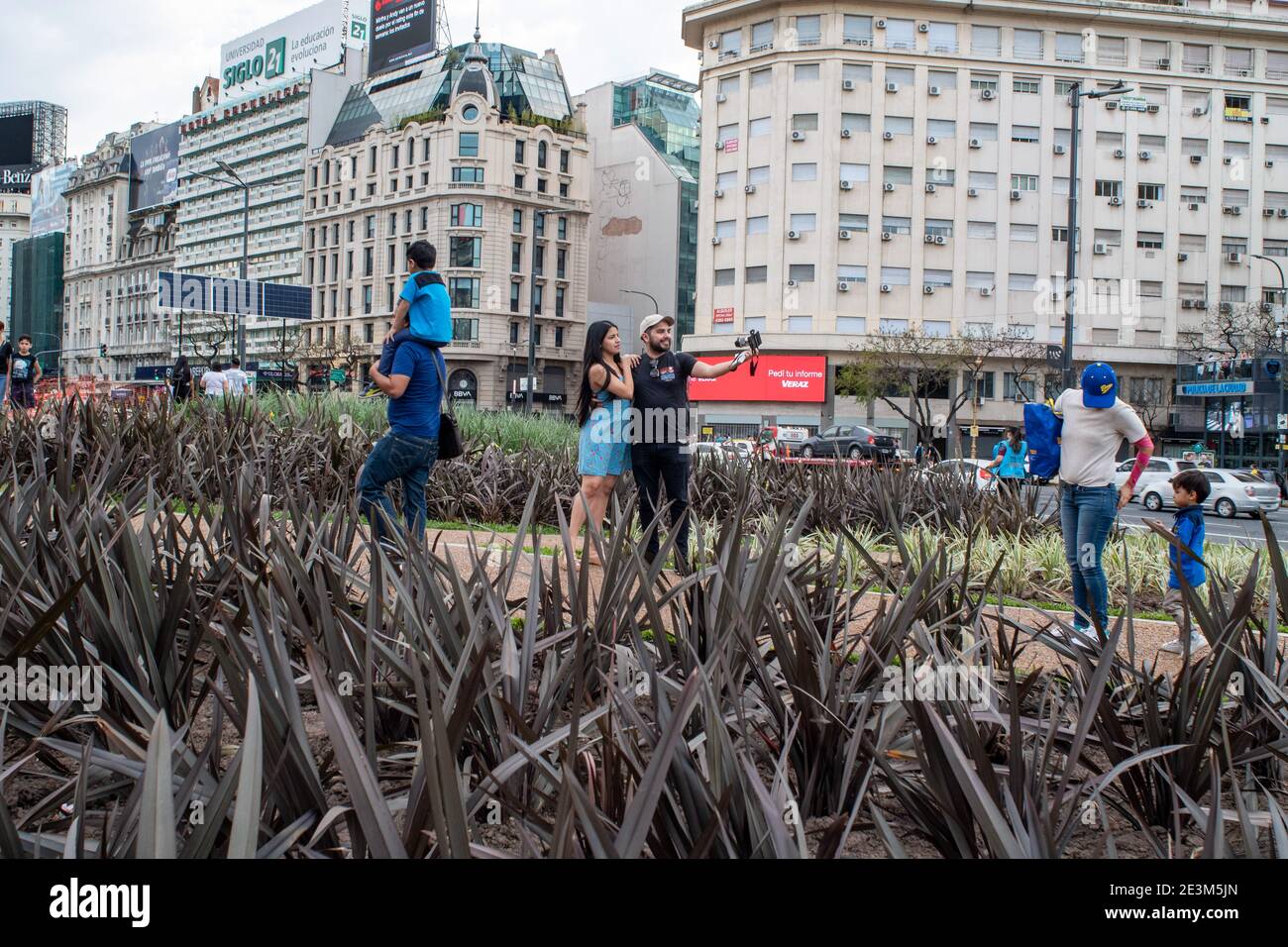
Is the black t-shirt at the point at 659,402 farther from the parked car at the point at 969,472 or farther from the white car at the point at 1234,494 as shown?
the white car at the point at 1234,494

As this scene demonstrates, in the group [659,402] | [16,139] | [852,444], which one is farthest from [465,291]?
[659,402]

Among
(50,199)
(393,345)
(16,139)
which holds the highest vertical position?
(50,199)

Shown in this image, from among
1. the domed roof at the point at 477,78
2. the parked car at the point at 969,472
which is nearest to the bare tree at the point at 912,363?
the parked car at the point at 969,472

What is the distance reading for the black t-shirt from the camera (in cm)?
654

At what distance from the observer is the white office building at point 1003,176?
50.4 meters

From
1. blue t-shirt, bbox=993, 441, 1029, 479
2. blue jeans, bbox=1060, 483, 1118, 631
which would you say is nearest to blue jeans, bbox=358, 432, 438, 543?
blue jeans, bbox=1060, 483, 1118, 631

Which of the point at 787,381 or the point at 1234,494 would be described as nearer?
the point at 1234,494

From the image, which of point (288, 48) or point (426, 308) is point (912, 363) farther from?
point (288, 48)

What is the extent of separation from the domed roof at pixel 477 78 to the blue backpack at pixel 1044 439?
250 ft

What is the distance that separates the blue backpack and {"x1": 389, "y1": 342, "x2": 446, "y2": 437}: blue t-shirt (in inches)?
140

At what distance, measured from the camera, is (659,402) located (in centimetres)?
657

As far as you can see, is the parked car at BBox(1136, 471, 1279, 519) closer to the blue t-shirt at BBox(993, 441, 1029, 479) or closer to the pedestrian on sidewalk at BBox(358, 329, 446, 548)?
the blue t-shirt at BBox(993, 441, 1029, 479)

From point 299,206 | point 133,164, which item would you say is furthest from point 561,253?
point 133,164

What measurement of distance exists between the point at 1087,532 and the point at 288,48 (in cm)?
10650
